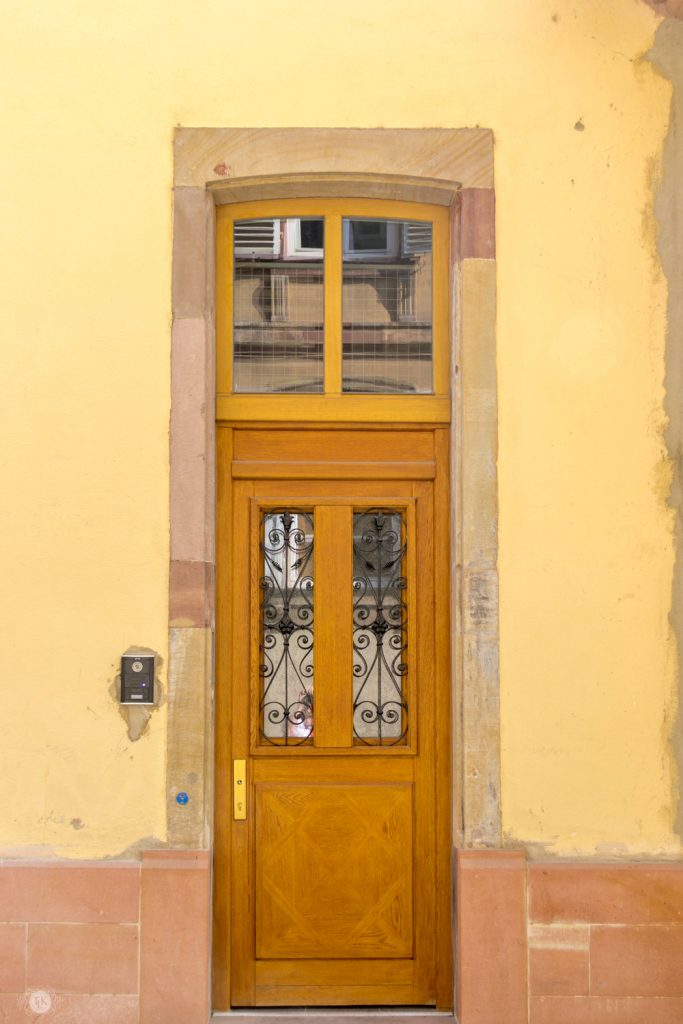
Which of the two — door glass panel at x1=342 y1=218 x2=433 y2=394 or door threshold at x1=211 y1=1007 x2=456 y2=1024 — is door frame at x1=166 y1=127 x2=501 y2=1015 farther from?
door threshold at x1=211 y1=1007 x2=456 y2=1024

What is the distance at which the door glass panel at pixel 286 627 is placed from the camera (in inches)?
204

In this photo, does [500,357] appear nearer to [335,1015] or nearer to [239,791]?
[239,791]

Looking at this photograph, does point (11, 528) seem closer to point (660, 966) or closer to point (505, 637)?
point (505, 637)

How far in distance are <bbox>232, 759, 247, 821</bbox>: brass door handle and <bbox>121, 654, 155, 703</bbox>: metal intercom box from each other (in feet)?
1.81

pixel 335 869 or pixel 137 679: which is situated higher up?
pixel 137 679

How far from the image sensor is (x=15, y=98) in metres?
5.09

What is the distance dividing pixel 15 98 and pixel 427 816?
12.9 feet

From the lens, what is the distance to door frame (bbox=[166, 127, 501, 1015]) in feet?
16.2

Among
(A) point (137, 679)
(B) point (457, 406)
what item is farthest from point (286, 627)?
(B) point (457, 406)

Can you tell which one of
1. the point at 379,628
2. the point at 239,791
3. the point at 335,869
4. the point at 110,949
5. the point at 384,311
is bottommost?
the point at 110,949

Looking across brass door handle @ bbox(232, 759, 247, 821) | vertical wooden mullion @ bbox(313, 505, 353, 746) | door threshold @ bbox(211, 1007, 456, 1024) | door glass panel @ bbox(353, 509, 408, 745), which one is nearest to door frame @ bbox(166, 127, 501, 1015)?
brass door handle @ bbox(232, 759, 247, 821)

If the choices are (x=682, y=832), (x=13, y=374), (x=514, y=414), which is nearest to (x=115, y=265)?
(x=13, y=374)

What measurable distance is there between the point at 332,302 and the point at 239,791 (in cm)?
240

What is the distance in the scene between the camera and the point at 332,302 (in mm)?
5285
